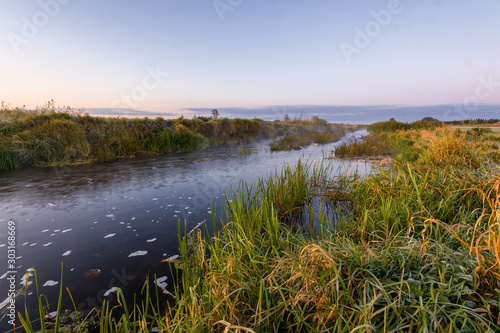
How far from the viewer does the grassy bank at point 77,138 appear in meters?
11.5

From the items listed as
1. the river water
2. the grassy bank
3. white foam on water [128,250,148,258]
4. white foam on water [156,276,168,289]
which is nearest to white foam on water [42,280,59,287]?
the river water

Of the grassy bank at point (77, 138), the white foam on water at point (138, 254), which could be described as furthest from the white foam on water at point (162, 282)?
the grassy bank at point (77, 138)

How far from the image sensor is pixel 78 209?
6324mm

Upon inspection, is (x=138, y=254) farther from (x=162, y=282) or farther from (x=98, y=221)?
(x=98, y=221)

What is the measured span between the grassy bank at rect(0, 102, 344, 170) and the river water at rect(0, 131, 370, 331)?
1.48m

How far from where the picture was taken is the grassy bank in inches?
453

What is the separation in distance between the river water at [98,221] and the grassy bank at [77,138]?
1477 mm

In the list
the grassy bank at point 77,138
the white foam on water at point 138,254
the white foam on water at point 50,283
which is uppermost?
the grassy bank at point 77,138

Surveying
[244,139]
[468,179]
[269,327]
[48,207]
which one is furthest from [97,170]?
[244,139]

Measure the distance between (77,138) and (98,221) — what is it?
10.2m

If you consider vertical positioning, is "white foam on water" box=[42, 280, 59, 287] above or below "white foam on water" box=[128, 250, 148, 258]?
above

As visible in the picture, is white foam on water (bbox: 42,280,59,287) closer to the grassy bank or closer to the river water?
the river water

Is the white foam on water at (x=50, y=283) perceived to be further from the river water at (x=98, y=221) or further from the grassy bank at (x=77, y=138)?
the grassy bank at (x=77, y=138)

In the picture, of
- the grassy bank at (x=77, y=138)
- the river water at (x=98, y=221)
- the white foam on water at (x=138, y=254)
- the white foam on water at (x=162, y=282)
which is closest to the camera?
the white foam on water at (x=162, y=282)
